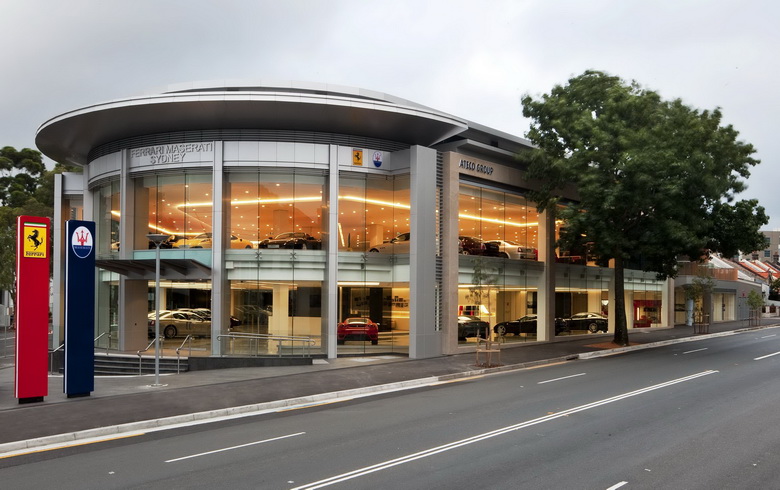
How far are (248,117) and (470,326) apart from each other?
1466 cm

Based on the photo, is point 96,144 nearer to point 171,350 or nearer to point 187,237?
point 187,237

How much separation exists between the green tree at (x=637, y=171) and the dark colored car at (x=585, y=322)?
4899 mm

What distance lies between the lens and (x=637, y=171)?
25.3 meters

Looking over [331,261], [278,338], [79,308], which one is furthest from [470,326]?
[79,308]

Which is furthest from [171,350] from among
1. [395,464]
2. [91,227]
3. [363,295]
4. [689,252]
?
[689,252]

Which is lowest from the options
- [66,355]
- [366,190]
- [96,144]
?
[66,355]

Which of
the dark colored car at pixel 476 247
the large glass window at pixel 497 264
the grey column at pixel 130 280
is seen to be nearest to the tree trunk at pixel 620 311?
the large glass window at pixel 497 264

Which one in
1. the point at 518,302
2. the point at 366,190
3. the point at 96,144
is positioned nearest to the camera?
the point at 366,190

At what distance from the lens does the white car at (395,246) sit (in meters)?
25.9

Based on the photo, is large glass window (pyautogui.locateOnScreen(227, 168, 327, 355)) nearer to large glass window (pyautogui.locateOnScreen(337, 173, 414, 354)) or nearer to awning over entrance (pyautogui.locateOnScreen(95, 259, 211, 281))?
large glass window (pyautogui.locateOnScreen(337, 173, 414, 354))

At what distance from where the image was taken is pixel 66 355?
15.2 meters

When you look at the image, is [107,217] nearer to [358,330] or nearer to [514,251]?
[358,330]

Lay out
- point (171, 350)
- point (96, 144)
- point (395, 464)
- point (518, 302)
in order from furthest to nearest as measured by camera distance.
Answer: point (518, 302) → point (96, 144) → point (171, 350) → point (395, 464)

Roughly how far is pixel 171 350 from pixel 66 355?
9429 millimetres
